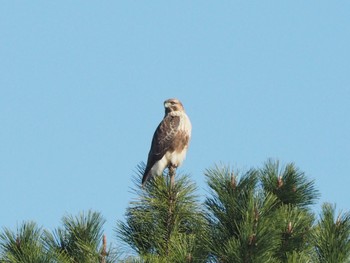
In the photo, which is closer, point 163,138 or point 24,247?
point 24,247

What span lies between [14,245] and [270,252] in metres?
2.32

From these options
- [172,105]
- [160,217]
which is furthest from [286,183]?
[172,105]

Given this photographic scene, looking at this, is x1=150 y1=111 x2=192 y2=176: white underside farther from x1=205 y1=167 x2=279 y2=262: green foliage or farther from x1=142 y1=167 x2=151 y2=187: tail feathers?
x1=205 y1=167 x2=279 y2=262: green foliage

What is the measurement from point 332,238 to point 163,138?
5.95 meters

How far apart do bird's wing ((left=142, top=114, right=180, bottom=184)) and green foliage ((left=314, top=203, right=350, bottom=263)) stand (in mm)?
5425

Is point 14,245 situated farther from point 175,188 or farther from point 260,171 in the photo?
point 260,171

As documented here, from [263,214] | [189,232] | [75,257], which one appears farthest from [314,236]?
[75,257]

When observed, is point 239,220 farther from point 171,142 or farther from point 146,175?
point 171,142

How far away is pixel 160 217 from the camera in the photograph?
34.4 feet

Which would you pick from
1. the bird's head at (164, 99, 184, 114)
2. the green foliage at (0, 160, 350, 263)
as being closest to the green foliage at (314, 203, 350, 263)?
the green foliage at (0, 160, 350, 263)

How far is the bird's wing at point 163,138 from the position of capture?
14.8m

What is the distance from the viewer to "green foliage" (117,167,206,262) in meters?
10.2

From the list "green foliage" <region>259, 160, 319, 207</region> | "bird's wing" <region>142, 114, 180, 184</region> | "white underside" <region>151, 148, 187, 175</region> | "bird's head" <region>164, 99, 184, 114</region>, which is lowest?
"green foliage" <region>259, 160, 319, 207</region>

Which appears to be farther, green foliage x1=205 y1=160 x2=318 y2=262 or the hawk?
the hawk
